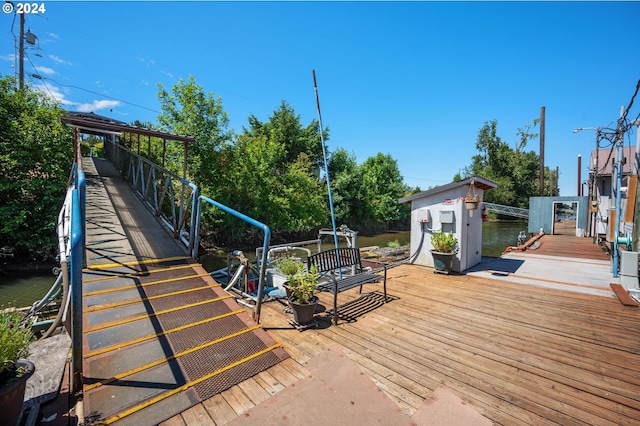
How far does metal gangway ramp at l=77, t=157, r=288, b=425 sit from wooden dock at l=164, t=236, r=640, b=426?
0.24 m

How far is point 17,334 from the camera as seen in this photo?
195 centimetres

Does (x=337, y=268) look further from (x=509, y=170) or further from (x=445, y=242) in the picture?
(x=509, y=170)

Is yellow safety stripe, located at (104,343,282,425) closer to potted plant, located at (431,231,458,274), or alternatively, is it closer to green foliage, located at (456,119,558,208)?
potted plant, located at (431,231,458,274)

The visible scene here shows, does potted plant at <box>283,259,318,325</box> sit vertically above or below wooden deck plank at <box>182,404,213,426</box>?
above

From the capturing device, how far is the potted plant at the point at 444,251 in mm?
6477

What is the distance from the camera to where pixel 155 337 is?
2.72 m

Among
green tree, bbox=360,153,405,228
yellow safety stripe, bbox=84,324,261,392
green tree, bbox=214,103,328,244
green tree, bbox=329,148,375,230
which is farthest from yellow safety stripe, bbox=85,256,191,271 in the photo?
green tree, bbox=360,153,405,228

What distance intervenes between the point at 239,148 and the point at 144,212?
510 inches

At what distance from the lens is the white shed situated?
6.61 m

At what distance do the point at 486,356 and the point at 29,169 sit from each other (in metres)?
17.3

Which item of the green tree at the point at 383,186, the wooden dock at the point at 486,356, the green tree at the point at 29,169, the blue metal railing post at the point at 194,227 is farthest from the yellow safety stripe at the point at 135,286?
the green tree at the point at 383,186

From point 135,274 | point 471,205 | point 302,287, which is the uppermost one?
point 471,205

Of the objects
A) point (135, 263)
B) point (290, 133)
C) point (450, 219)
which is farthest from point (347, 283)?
point (290, 133)

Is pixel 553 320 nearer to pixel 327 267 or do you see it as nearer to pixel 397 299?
pixel 397 299
